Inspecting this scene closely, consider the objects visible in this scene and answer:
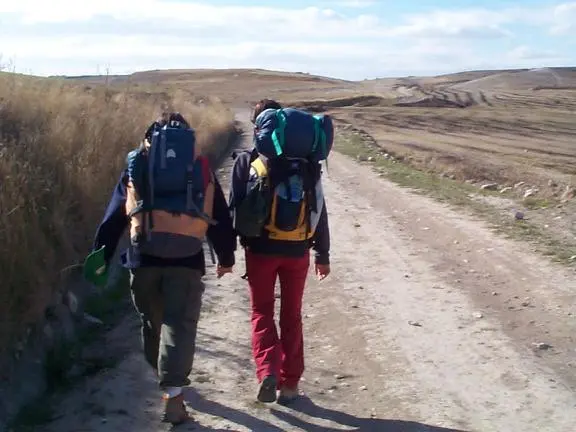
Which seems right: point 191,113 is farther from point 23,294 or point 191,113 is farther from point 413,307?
point 23,294

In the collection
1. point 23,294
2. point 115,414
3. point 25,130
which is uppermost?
point 25,130

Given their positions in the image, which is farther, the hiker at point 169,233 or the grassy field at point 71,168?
the grassy field at point 71,168

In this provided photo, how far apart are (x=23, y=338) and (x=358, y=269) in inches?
180

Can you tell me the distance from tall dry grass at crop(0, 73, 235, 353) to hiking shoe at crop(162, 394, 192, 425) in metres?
1.15

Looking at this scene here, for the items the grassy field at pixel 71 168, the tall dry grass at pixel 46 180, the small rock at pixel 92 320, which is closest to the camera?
the tall dry grass at pixel 46 180

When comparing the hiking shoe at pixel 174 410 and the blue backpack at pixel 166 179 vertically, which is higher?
the blue backpack at pixel 166 179

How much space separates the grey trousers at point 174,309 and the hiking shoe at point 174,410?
14 cm

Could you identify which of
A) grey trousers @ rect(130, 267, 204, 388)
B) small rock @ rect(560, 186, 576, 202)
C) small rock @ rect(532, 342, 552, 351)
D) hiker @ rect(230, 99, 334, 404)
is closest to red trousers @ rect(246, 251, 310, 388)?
hiker @ rect(230, 99, 334, 404)

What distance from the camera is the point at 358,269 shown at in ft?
32.2

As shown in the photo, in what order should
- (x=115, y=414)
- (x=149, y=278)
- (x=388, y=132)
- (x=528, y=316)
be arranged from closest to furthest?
(x=149, y=278) < (x=115, y=414) < (x=528, y=316) < (x=388, y=132)

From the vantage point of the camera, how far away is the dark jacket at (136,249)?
5117 mm

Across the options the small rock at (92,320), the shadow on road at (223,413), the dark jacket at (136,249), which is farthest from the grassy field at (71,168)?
the shadow on road at (223,413)

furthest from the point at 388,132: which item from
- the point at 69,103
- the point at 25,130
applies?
the point at 25,130

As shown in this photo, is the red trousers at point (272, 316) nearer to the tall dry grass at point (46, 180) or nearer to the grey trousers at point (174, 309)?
the grey trousers at point (174, 309)
